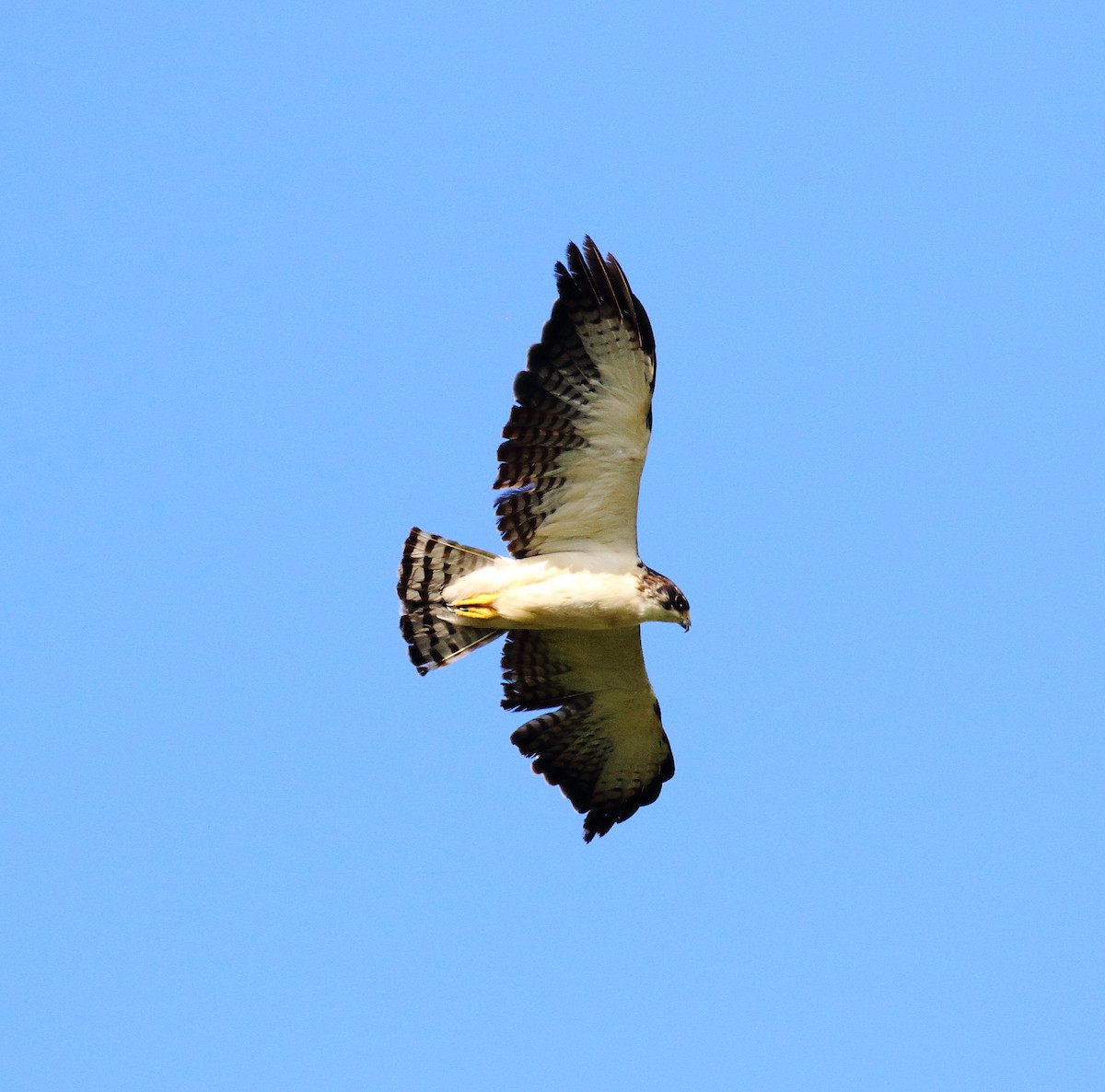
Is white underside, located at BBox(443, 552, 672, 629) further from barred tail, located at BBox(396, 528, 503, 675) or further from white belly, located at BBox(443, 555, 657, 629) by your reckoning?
barred tail, located at BBox(396, 528, 503, 675)

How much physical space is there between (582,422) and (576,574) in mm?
1123

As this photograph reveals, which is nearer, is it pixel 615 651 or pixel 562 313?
pixel 562 313

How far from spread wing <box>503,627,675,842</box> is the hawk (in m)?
0.01

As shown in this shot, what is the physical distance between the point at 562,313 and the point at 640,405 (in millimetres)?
829

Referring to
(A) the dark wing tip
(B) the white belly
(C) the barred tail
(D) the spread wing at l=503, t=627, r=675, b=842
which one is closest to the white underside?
(B) the white belly

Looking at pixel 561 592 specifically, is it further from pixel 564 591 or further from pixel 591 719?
pixel 591 719

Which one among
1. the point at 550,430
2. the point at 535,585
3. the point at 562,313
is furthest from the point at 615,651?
the point at 562,313

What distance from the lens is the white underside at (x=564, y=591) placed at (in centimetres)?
1211

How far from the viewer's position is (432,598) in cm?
1261

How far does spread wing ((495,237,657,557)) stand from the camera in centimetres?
1149

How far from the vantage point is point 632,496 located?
39.9 feet

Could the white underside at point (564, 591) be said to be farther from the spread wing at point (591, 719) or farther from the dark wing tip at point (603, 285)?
the dark wing tip at point (603, 285)

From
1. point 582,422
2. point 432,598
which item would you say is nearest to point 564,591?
point 432,598

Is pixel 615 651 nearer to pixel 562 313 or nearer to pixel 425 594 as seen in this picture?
pixel 425 594
